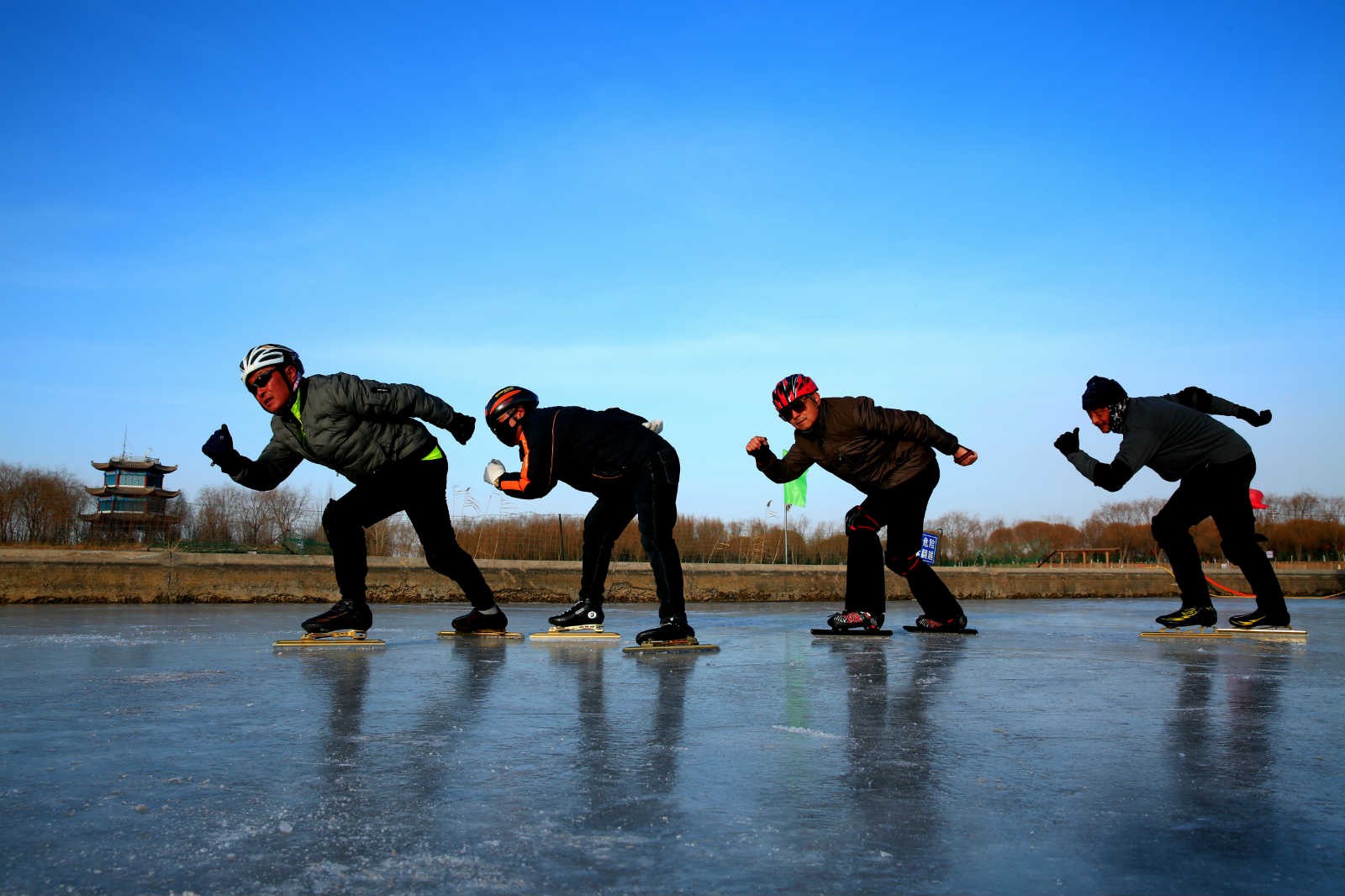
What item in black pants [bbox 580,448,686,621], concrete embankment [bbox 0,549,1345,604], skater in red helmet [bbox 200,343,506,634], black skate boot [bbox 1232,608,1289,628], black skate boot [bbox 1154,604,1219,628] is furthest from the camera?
concrete embankment [bbox 0,549,1345,604]

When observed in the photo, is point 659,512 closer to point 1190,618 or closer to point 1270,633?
point 1190,618

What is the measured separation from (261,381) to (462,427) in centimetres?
122

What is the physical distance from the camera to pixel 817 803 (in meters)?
2.17

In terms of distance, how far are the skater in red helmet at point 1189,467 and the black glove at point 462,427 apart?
12.8 feet

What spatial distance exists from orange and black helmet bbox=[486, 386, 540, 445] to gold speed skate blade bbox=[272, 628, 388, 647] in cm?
143

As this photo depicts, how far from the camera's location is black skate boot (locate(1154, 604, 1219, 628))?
6.76 metres

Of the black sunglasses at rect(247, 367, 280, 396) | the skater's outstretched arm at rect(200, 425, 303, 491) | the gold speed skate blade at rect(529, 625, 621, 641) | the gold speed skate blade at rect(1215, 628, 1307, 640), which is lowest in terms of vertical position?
the gold speed skate blade at rect(529, 625, 621, 641)

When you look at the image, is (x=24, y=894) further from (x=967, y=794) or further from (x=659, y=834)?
(x=967, y=794)

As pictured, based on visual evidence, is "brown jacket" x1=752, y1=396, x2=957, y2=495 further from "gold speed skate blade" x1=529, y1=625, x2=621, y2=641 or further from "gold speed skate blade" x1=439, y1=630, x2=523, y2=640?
"gold speed skate blade" x1=439, y1=630, x2=523, y2=640

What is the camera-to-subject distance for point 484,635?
664cm

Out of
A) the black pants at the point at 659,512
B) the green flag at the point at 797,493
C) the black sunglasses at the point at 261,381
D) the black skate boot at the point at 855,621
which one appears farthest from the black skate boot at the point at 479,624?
the green flag at the point at 797,493

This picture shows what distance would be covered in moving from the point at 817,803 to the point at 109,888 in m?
1.35

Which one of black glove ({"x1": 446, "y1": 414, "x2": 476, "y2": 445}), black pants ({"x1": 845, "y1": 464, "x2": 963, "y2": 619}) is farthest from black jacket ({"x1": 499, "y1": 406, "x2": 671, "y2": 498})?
black pants ({"x1": 845, "y1": 464, "x2": 963, "y2": 619})

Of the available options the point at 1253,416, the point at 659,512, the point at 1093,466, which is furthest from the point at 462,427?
the point at 1253,416
